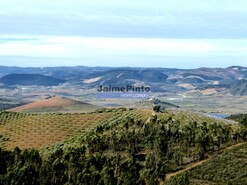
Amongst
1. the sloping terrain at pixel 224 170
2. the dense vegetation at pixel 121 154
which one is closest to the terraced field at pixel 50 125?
the dense vegetation at pixel 121 154

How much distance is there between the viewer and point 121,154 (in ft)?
351

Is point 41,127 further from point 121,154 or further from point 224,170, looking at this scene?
point 224,170

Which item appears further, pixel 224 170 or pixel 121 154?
pixel 121 154

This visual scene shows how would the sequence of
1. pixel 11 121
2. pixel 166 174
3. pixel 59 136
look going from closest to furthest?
pixel 166 174 < pixel 59 136 < pixel 11 121

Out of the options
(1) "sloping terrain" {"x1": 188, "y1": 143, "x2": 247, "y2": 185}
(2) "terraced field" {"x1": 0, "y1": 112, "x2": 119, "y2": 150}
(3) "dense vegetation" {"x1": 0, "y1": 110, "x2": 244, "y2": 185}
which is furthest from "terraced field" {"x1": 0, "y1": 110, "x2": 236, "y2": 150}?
(1) "sloping terrain" {"x1": 188, "y1": 143, "x2": 247, "y2": 185}

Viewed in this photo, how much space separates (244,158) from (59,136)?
53.9m

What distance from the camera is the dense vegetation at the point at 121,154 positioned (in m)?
84.4

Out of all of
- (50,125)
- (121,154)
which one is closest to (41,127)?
(50,125)

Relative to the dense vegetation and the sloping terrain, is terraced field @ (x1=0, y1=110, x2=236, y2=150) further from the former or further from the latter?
the sloping terrain

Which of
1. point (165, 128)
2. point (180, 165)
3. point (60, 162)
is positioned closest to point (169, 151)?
point (180, 165)

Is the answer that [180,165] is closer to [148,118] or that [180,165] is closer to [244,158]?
[244,158]

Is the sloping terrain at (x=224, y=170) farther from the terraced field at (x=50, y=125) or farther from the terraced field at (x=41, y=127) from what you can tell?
the terraced field at (x=41, y=127)

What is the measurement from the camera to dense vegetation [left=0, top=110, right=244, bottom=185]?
3324 inches

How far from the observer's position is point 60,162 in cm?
9006
